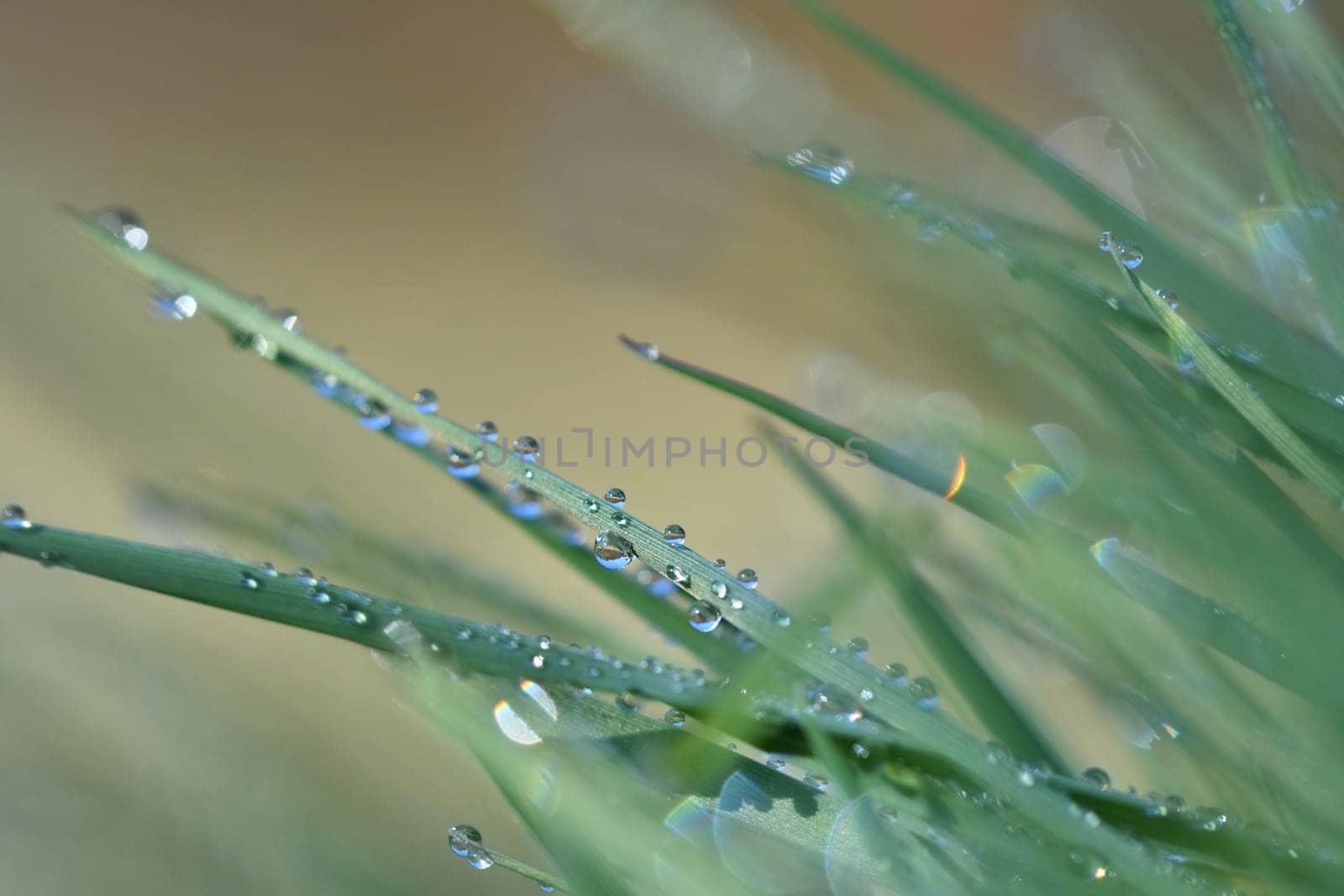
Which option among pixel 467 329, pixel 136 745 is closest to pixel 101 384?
pixel 467 329

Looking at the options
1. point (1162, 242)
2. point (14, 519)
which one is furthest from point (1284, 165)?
point (14, 519)

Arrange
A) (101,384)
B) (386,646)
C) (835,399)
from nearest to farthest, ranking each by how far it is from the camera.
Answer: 1. (386,646)
2. (835,399)
3. (101,384)

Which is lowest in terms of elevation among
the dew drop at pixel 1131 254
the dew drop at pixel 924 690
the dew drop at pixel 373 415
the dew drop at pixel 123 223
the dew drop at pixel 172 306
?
the dew drop at pixel 924 690

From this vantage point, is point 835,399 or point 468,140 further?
point 468,140

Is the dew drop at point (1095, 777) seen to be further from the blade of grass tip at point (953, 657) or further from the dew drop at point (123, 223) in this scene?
the dew drop at point (123, 223)

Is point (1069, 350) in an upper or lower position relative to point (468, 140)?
lower

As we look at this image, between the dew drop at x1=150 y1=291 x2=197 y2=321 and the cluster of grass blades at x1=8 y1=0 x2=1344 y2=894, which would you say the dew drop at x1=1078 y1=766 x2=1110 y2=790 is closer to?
the cluster of grass blades at x1=8 y1=0 x2=1344 y2=894

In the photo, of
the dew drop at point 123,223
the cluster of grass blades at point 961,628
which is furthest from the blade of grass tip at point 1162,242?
the dew drop at point 123,223

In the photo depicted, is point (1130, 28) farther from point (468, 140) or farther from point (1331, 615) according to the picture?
point (468, 140)
